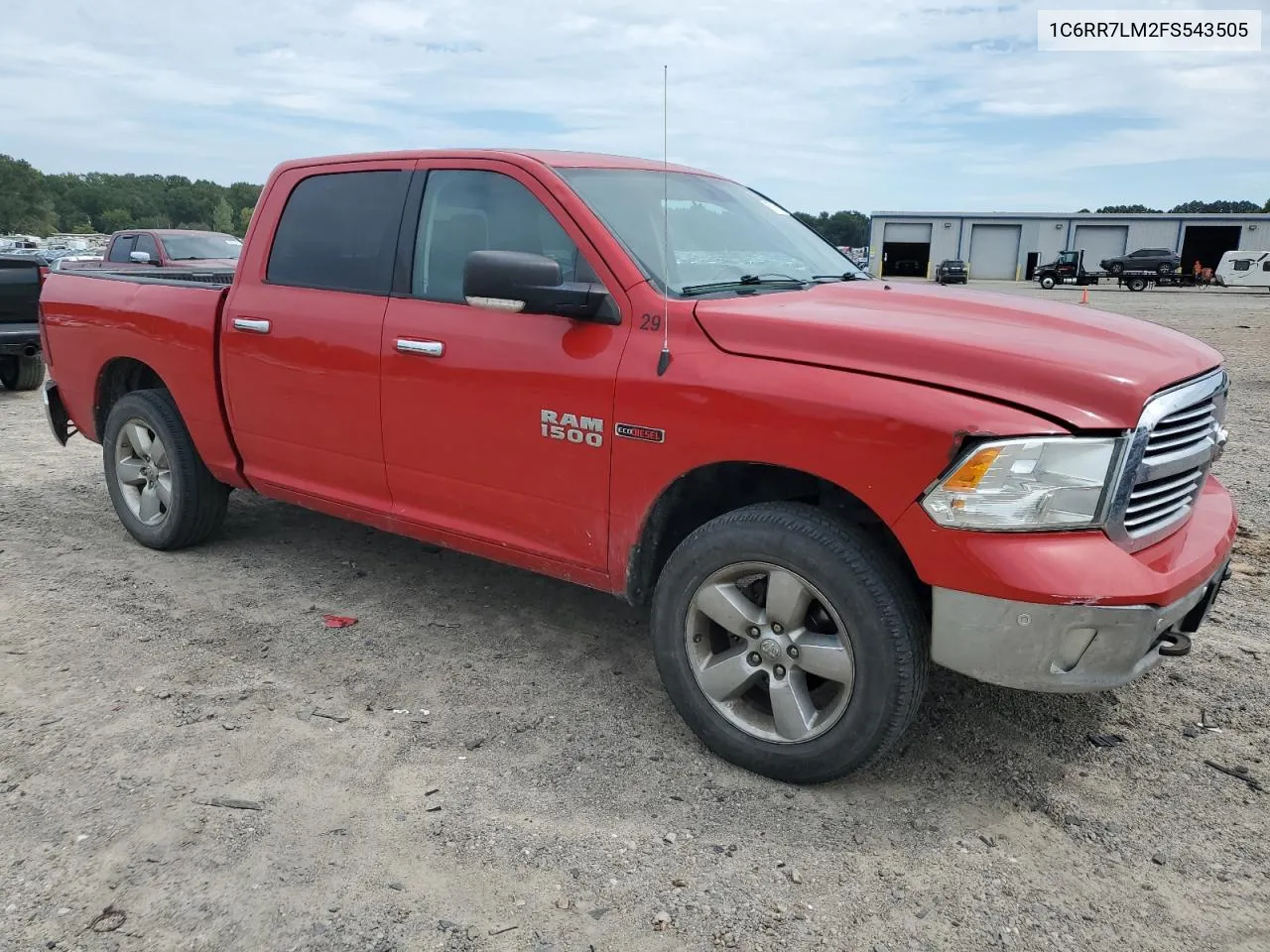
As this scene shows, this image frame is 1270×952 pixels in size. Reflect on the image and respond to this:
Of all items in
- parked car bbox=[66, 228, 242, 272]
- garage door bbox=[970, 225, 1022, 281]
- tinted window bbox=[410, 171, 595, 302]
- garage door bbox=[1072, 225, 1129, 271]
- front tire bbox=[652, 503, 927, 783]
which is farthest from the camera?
garage door bbox=[970, 225, 1022, 281]

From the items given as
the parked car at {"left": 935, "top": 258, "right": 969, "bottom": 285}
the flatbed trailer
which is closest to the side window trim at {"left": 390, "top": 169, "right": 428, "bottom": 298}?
the flatbed trailer

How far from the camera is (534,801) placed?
9.53ft

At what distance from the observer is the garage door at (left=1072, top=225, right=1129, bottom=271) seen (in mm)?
59000

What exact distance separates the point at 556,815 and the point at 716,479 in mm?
1170

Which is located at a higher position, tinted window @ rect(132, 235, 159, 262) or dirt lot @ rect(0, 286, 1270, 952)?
tinted window @ rect(132, 235, 159, 262)

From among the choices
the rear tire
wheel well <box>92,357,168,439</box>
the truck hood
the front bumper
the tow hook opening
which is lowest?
the rear tire

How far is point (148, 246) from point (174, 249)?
0.48 m

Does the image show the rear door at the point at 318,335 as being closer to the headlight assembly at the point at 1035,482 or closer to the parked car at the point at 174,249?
the headlight assembly at the point at 1035,482

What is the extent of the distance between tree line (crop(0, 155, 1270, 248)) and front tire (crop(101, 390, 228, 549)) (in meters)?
77.2

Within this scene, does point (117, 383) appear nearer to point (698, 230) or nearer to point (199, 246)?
point (698, 230)

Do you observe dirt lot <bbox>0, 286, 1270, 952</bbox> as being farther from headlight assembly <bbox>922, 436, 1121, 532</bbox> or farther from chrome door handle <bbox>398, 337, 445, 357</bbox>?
chrome door handle <bbox>398, 337, 445, 357</bbox>

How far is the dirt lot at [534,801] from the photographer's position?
7.91 feet

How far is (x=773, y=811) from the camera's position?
2879 mm

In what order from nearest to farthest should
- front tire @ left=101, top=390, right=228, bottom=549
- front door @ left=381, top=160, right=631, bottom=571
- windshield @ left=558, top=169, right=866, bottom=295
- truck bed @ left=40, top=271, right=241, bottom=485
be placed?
front door @ left=381, top=160, right=631, bottom=571 → windshield @ left=558, top=169, right=866, bottom=295 → truck bed @ left=40, top=271, right=241, bottom=485 → front tire @ left=101, top=390, right=228, bottom=549
